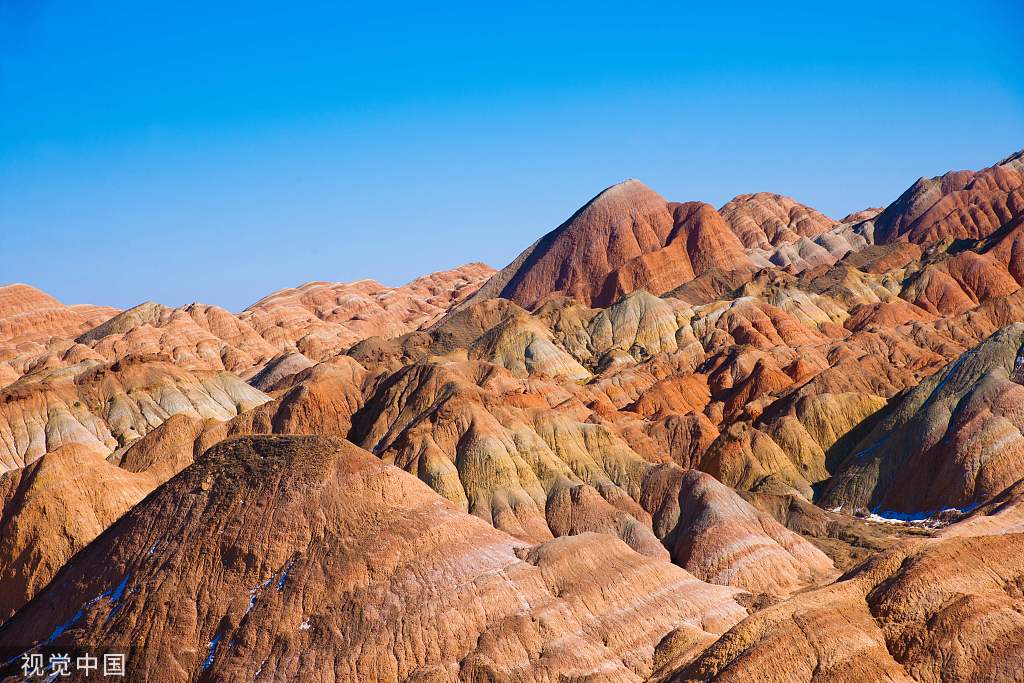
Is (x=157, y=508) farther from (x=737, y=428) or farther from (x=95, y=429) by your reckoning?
(x=95, y=429)

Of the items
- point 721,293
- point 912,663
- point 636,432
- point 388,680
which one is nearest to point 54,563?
point 388,680

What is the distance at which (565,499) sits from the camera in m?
88.2

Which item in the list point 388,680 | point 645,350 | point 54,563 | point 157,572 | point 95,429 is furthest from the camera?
point 645,350

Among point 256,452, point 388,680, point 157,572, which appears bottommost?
point 388,680

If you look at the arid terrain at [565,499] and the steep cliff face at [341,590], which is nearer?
the arid terrain at [565,499]

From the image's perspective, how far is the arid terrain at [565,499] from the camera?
44.8m

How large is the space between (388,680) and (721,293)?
158675 mm

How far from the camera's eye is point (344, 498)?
168ft

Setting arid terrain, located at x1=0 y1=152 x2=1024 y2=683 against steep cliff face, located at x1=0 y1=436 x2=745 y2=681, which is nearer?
arid terrain, located at x1=0 y1=152 x2=1024 y2=683

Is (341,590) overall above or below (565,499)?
above

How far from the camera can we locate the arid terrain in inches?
1764

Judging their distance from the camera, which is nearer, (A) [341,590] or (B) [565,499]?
(A) [341,590]

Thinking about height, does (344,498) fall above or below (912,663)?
above

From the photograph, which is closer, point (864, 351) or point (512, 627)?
point (512, 627)
